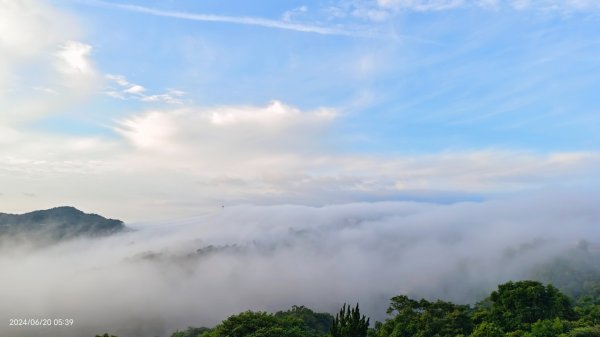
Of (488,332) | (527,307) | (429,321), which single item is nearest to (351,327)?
(488,332)

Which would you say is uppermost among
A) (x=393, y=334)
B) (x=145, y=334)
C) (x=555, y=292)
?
(x=555, y=292)

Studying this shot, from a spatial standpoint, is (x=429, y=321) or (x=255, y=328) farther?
(x=429, y=321)

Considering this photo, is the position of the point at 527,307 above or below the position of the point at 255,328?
above

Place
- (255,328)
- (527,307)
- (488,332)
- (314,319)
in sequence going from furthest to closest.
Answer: (314,319)
(527,307)
(255,328)
(488,332)

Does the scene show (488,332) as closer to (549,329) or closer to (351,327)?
(549,329)

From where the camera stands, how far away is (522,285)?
61.9 metres

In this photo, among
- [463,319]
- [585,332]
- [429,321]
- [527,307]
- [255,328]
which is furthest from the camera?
[463,319]

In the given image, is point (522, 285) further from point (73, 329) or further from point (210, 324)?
point (73, 329)

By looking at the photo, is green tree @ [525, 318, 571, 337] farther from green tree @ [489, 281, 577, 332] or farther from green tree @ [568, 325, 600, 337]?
green tree @ [489, 281, 577, 332]

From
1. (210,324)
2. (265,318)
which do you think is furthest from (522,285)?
(210,324)

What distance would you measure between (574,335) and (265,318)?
38370mm

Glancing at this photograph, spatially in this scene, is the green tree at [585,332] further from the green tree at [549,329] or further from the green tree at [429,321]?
the green tree at [429,321]

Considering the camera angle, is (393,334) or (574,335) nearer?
(574,335)

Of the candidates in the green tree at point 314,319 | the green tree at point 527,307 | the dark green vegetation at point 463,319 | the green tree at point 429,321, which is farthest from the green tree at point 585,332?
the green tree at point 314,319
